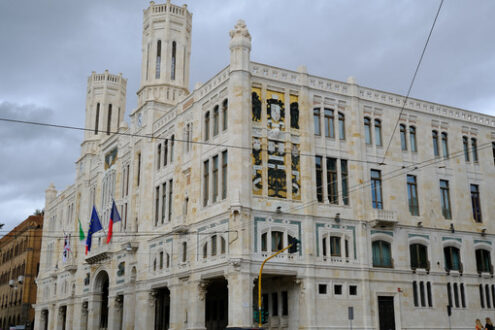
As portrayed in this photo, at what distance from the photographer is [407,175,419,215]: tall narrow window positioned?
45.1m

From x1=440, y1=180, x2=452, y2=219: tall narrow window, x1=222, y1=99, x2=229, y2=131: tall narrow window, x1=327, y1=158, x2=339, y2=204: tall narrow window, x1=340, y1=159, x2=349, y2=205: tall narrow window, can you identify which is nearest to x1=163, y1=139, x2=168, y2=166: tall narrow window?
x1=222, y1=99, x2=229, y2=131: tall narrow window

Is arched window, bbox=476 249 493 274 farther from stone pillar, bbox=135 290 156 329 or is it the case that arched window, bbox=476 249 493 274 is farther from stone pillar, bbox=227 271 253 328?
stone pillar, bbox=135 290 156 329

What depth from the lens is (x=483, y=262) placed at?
47.1 m

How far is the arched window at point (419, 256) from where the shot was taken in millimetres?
43750

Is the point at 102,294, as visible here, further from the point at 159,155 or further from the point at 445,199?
the point at 445,199

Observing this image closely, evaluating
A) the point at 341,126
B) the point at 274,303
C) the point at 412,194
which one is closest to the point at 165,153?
the point at 341,126

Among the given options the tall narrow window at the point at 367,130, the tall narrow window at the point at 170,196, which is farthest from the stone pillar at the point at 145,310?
the tall narrow window at the point at 367,130

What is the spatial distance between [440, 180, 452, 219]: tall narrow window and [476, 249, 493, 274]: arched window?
404 cm

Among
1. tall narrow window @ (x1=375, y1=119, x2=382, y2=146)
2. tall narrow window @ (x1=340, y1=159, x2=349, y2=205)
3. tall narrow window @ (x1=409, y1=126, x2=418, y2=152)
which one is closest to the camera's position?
tall narrow window @ (x1=340, y1=159, x2=349, y2=205)

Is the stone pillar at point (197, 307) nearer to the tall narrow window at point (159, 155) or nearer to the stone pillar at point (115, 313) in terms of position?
the tall narrow window at point (159, 155)

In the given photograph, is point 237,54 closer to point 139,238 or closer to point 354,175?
point 354,175

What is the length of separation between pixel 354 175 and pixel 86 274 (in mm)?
34738

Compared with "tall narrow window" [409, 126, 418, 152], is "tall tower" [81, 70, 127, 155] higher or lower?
higher

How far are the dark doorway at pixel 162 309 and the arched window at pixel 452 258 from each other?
22.4 metres
